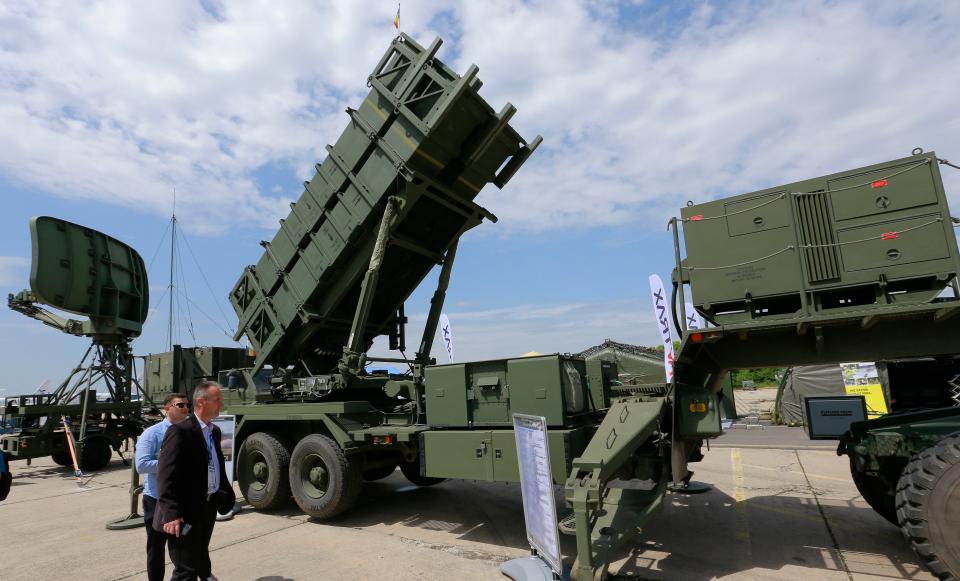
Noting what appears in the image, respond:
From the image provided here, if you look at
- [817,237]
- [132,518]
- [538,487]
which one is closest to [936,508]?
[817,237]

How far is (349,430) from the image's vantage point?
640 centimetres

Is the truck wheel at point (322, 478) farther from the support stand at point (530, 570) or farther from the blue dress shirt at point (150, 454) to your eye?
the blue dress shirt at point (150, 454)

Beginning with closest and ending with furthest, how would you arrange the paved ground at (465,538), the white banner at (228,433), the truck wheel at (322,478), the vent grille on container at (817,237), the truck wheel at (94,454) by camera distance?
the vent grille on container at (817,237) < the paved ground at (465,538) < the truck wheel at (322,478) < the white banner at (228,433) < the truck wheel at (94,454)

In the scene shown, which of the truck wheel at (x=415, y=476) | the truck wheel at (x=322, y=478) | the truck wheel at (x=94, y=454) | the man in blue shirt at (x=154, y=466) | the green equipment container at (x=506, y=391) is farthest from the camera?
the truck wheel at (x=94, y=454)

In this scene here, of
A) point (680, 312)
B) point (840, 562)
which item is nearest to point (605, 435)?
point (680, 312)

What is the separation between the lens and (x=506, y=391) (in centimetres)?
554

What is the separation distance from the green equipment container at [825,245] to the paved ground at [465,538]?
7.31ft

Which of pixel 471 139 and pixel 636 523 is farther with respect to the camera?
pixel 471 139

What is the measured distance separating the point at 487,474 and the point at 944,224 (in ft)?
14.4

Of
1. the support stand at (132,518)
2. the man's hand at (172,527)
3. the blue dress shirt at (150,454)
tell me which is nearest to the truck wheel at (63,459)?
the support stand at (132,518)

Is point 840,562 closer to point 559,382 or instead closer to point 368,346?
point 559,382

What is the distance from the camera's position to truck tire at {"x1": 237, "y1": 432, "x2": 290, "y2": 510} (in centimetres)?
688

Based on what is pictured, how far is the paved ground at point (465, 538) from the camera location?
4.71 meters

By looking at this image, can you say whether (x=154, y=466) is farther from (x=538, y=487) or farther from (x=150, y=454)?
(x=538, y=487)
